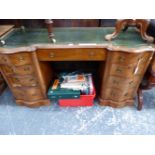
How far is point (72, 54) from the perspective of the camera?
126 centimetres

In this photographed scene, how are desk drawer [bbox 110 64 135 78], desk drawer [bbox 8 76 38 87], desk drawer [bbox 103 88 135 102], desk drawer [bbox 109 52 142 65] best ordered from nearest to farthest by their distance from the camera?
desk drawer [bbox 109 52 142 65] < desk drawer [bbox 110 64 135 78] < desk drawer [bbox 8 76 38 87] < desk drawer [bbox 103 88 135 102]

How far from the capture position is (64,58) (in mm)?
1286

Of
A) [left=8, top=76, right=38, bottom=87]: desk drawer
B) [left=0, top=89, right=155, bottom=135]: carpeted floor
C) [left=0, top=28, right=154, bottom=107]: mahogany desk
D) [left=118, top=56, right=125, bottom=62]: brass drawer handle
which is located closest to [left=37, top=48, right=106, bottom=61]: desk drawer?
[left=0, top=28, right=154, bottom=107]: mahogany desk

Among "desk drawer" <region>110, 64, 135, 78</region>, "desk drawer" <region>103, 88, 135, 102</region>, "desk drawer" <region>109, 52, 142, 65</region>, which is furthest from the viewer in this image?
"desk drawer" <region>103, 88, 135, 102</region>

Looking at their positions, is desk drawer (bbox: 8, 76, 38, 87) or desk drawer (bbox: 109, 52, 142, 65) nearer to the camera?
Answer: desk drawer (bbox: 109, 52, 142, 65)

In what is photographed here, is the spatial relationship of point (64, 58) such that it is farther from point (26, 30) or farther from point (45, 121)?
point (45, 121)

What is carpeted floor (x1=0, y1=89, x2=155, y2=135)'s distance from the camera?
1.44 m

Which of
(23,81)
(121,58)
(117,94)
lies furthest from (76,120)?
(121,58)

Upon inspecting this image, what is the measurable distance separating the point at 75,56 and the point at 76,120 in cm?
67

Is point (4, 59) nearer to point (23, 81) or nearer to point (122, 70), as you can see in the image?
point (23, 81)

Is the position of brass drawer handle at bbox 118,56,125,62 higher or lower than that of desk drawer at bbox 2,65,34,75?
higher

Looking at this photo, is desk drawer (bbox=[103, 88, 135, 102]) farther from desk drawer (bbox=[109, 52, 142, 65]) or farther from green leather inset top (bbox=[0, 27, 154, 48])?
green leather inset top (bbox=[0, 27, 154, 48])
